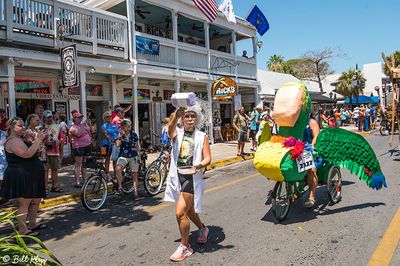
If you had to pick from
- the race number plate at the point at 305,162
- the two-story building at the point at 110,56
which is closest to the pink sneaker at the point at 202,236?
the race number plate at the point at 305,162

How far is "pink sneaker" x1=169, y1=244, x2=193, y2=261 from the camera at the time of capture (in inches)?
155

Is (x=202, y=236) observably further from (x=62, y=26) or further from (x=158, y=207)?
(x=62, y=26)

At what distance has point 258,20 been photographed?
18.3 metres

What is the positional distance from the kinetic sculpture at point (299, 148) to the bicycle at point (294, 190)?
0.64 feet

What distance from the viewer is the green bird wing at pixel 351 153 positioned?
17.7ft

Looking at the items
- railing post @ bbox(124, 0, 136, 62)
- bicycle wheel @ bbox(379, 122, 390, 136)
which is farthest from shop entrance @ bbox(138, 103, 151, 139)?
bicycle wheel @ bbox(379, 122, 390, 136)

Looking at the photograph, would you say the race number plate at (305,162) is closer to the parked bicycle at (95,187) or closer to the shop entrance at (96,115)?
the parked bicycle at (95,187)

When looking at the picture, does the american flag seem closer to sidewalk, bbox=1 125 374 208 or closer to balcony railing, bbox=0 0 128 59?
balcony railing, bbox=0 0 128 59

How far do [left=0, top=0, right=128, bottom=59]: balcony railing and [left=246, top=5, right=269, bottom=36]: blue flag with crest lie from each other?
7766 mm

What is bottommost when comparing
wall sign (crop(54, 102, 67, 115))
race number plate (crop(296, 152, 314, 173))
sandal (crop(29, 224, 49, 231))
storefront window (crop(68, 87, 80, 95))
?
sandal (crop(29, 224, 49, 231))

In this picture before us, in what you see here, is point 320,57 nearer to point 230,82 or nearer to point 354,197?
point 230,82

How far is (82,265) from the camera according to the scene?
4.00m

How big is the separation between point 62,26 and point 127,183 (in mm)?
5587

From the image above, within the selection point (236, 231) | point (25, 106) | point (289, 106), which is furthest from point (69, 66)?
point (236, 231)
